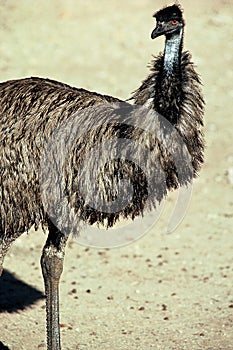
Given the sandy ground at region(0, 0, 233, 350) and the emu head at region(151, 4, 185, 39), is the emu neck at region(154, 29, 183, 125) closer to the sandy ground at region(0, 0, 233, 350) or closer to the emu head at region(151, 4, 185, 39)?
the emu head at region(151, 4, 185, 39)

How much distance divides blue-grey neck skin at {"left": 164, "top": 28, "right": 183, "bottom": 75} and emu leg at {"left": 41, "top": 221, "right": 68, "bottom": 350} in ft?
3.58

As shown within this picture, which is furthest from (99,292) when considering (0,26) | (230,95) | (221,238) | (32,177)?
(0,26)

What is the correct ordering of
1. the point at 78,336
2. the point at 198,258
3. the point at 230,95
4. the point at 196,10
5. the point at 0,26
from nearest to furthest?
1. the point at 78,336
2. the point at 198,258
3. the point at 230,95
4. the point at 0,26
5. the point at 196,10

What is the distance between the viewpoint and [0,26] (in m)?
13.9

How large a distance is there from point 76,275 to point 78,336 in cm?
119

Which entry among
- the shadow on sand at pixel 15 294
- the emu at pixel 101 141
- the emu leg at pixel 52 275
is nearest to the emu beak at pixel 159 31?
the emu at pixel 101 141

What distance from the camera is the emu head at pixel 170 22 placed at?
4129 millimetres

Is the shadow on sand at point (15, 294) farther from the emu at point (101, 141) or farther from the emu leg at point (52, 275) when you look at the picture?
the emu at point (101, 141)

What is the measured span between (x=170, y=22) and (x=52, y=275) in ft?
4.96

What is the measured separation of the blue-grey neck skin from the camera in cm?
410

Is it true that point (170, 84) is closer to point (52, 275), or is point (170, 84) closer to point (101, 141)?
point (101, 141)

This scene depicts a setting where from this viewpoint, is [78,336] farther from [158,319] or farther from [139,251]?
[139,251]

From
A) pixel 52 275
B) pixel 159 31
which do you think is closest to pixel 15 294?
pixel 52 275

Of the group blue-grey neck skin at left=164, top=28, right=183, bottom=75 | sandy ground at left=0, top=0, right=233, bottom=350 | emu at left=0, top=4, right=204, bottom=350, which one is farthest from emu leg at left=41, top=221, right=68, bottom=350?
blue-grey neck skin at left=164, top=28, right=183, bottom=75
